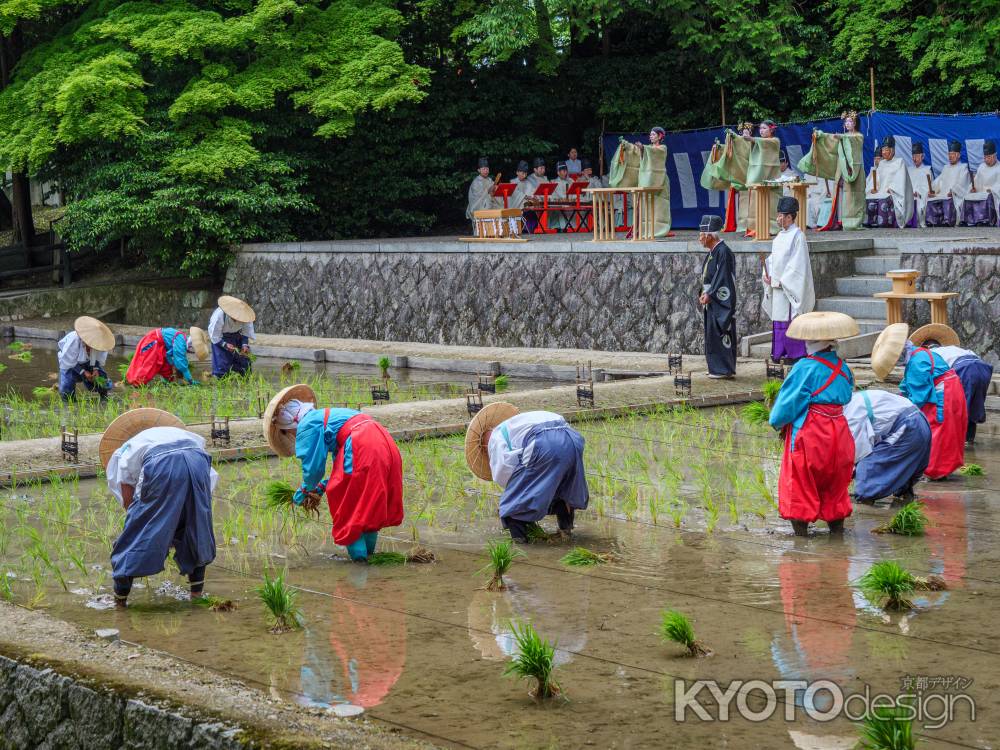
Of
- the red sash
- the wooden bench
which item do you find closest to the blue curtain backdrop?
the wooden bench

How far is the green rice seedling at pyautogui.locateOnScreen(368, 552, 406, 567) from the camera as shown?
7.55 m

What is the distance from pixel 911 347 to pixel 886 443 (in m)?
1.45

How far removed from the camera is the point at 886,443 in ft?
28.2

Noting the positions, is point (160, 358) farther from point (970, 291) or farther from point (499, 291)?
point (970, 291)

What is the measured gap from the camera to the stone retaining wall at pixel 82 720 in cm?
468

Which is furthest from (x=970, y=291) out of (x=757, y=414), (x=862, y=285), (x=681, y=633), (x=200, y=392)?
(x=681, y=633)

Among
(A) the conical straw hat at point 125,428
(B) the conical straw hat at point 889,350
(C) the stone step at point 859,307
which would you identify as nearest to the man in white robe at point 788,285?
(C) the stone step at point 859,307

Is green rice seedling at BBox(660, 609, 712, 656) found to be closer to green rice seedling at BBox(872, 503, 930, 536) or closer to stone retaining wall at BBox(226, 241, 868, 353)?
green rice seedling at BBox(872, 503, 930, 536)

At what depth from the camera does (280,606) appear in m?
6.19

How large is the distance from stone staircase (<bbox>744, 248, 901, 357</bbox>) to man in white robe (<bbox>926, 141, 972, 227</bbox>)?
14.7ft

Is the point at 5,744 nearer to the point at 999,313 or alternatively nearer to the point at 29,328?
the point at 999,313

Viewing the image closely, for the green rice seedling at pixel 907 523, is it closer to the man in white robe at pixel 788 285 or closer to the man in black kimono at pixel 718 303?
the man in black kimono at pixel 718 303

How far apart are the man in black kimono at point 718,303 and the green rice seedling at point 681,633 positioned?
8463 millimetres

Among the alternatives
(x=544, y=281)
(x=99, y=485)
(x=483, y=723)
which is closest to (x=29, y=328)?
(x=544, y=281)
